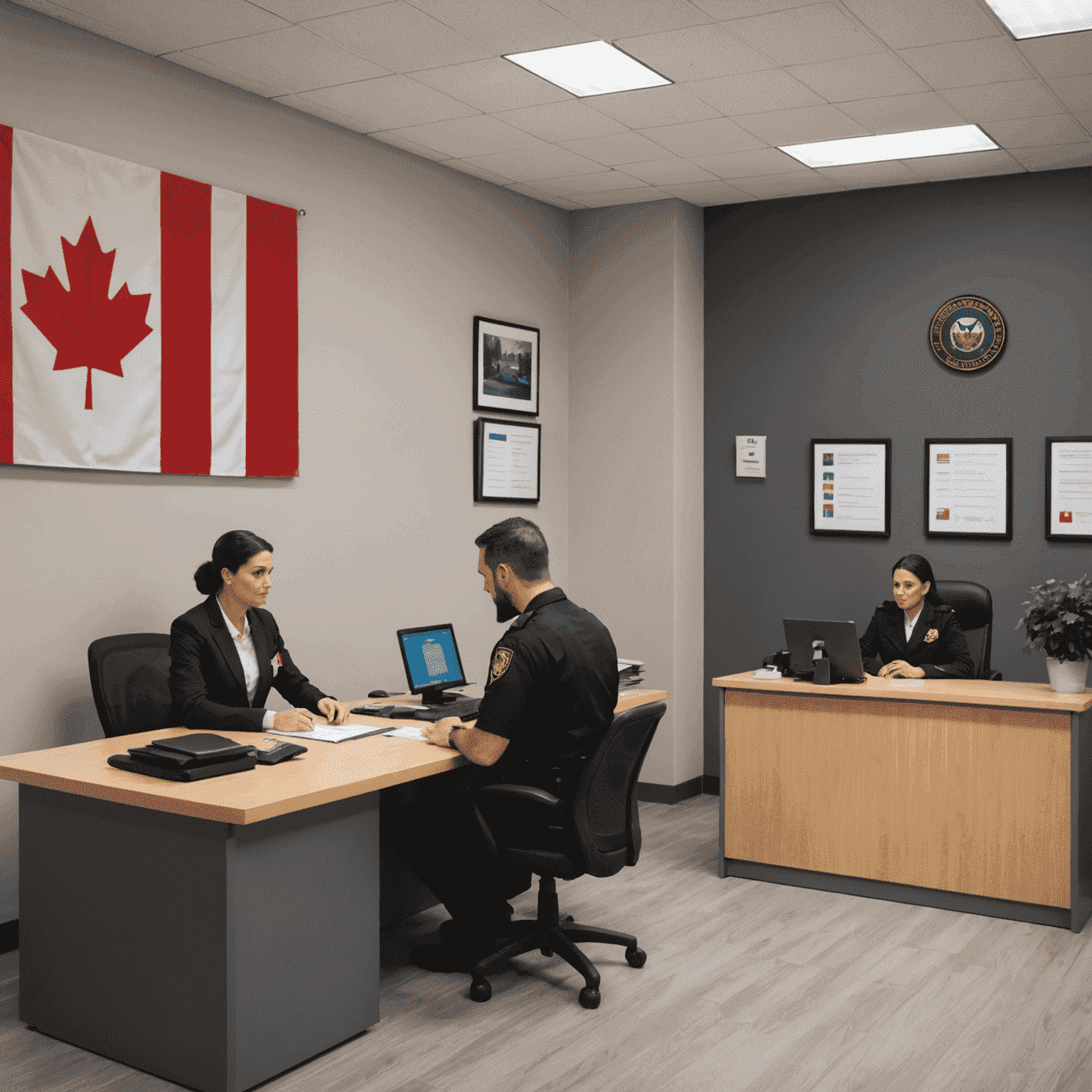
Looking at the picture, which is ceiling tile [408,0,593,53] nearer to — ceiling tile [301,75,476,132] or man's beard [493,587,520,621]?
ceiling tile [301,75,476,132]

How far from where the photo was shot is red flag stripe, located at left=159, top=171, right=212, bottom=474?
3936 mm

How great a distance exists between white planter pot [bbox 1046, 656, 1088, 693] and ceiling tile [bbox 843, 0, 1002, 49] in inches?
82.4

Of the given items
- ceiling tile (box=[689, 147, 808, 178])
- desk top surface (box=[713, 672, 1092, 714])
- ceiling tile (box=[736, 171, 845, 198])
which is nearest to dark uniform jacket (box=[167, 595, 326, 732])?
desk top surface (box=[713, 672, 1092, 714])

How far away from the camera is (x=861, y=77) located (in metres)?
4.09

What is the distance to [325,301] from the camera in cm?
460

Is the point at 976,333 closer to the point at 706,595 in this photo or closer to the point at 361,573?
the point at 706,595

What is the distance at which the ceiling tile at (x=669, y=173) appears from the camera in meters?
5.13

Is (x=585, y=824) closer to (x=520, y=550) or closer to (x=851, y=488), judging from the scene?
(x=520, y=550)

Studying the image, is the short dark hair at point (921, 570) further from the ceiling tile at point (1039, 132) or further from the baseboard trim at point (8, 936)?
the baseboard trim at point (8, 936)

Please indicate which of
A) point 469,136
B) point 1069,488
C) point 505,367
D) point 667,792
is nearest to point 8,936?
point 667,792

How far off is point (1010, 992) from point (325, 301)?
345cm

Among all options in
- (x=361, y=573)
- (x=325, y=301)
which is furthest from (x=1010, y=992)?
(x=325, y=301)

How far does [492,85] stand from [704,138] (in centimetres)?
105

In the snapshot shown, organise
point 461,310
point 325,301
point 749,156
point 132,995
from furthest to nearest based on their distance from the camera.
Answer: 1. point 461,310
2. point 749,156
3. point 325,301
4. point 132,995
